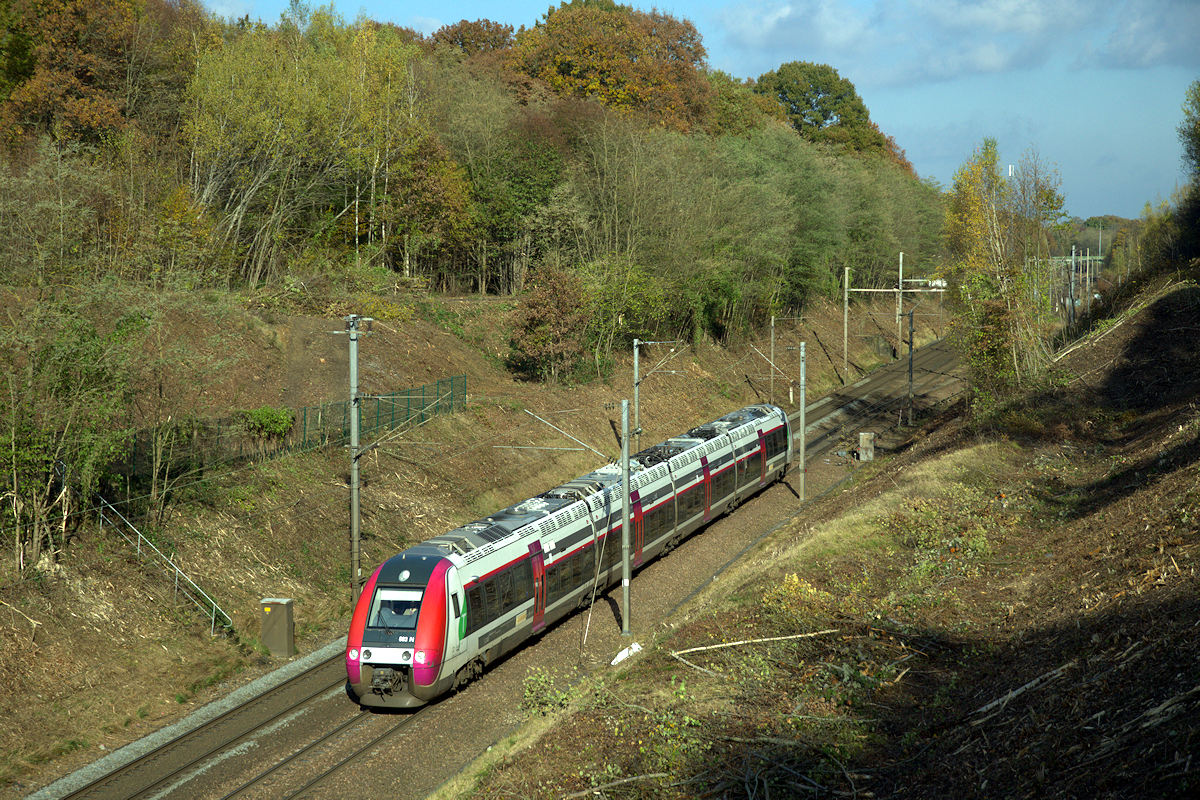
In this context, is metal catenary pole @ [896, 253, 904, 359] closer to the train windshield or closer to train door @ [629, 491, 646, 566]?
train door @ [629, 491, 646, 566]

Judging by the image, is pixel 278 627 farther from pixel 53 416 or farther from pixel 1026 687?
pixel 1026 687

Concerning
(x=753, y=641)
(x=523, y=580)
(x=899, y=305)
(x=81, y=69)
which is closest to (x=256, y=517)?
(x=523, y=580)

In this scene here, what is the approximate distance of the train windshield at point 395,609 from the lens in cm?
1792

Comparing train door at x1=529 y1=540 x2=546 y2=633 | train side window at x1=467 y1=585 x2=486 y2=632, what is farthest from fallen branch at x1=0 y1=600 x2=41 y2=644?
train door at x1=529 y1=540 x2=546 y2=633

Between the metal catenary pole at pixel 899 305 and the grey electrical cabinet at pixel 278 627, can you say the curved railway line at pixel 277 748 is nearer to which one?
the grey electrical cabinet at pixel 278 627

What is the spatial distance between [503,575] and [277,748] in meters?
5.51

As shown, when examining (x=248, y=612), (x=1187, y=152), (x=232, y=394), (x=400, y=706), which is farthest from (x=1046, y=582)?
(x=1187, y=152)

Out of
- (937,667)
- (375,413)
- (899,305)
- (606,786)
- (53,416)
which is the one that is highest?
(899,305)

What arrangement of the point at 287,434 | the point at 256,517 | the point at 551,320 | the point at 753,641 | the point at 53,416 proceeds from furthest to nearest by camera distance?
the point at 551,320
the point at 287,434
the point at 256,517
the point at 53,416
the point at 753,641

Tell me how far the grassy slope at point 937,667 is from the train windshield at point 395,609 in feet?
9.90

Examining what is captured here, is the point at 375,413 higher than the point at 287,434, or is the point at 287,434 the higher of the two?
the point at 375,413

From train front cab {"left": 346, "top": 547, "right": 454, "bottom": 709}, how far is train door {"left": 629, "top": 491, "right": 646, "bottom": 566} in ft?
28.7

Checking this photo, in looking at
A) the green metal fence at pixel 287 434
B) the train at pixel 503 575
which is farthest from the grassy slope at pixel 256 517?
the train at pixel 503 575

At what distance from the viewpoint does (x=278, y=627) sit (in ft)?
70.9
